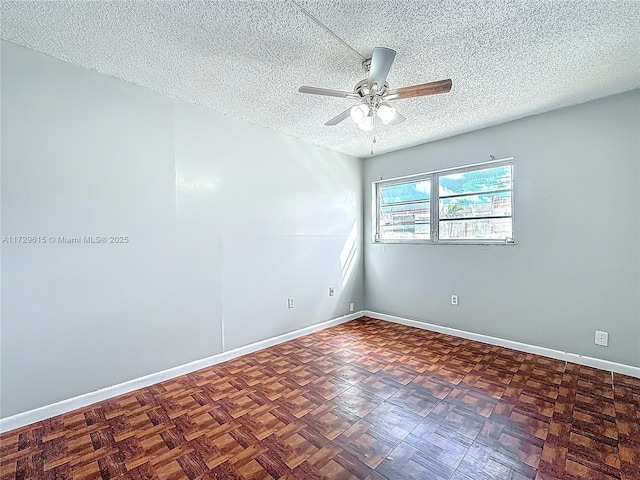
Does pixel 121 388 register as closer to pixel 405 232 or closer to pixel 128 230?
pixel 128 230

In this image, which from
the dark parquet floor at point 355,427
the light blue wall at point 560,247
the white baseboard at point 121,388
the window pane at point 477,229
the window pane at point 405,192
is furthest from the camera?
the window pane at point 405,192

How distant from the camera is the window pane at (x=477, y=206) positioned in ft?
10.8

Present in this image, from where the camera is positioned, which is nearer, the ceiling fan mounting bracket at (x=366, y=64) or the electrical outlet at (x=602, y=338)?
the ceiling fan mounting bracket at (x=366, y=64)

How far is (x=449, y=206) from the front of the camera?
3723mm

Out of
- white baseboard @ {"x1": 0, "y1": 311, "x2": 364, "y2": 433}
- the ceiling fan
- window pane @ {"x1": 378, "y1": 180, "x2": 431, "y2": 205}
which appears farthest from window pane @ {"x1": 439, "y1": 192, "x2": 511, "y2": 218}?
white baseboard @ {"x1": 0, "y1": 311, "x2": 364, "y2": 433}

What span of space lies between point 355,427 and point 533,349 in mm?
2281

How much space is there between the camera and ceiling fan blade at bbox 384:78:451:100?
177cm

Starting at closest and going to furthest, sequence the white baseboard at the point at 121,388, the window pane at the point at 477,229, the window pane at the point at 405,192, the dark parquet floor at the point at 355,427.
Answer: the dark parquet floor at the point at 355,427 < the white baseboard at the point at 121,388 < the window pane at the point at 477,229 < the window pane at the point at 405,192

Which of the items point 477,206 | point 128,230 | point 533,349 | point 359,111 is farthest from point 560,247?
point 128,230

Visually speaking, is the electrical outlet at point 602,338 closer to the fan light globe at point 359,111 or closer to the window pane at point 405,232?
the window pane at point 405,232

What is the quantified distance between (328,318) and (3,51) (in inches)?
150

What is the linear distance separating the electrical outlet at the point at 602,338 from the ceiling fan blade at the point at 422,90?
2.64 metres

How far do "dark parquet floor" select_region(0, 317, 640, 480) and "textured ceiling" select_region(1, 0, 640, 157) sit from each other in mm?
2435

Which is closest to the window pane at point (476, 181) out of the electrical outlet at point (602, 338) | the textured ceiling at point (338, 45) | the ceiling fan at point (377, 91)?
the textured ceiling at point (338, 45)
